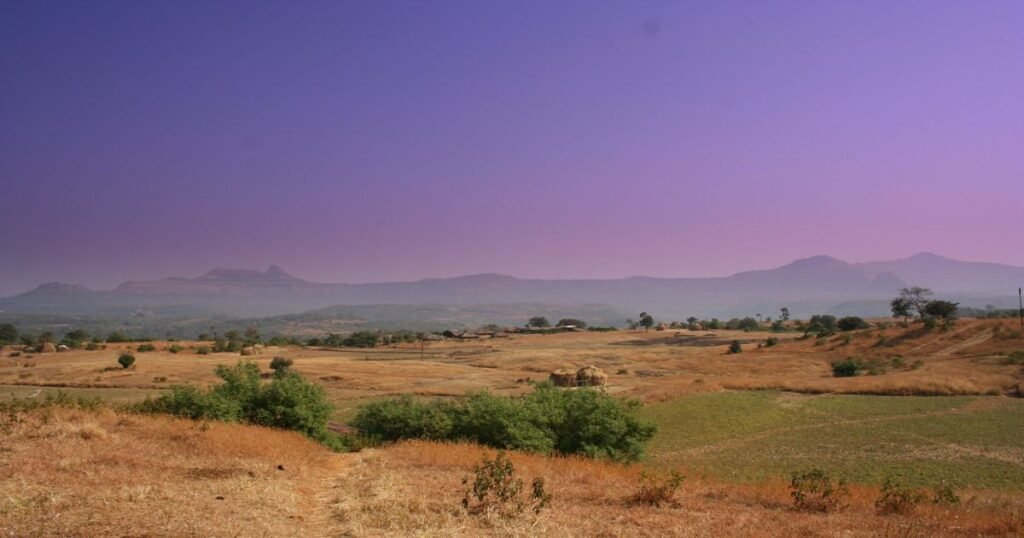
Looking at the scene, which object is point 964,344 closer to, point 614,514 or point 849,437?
point 849,437

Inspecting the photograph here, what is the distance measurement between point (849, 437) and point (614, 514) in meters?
30.1

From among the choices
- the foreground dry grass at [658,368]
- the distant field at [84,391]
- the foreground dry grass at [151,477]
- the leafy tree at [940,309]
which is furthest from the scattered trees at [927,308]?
the distant field at [84,391]

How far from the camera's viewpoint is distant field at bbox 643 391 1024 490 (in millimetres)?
26844

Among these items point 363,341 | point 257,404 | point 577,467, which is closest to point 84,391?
point 257,404

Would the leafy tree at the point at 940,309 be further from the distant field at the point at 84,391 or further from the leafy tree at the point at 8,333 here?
the leafy tree at the point at 8,333

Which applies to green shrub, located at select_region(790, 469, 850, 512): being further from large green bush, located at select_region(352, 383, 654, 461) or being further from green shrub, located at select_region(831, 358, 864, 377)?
green shrub, located at select_region(831, 358, 864, 377)

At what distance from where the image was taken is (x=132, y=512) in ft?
34.0

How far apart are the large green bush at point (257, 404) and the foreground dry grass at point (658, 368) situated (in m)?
24.9

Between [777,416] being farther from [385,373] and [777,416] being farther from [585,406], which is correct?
[385,373]

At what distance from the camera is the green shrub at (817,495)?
13094 millimetres

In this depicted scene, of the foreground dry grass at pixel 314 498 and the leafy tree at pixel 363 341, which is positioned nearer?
the foreground dry grass at pixel 314 498

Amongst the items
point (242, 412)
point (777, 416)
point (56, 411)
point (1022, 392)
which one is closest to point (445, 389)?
point (777, 416)

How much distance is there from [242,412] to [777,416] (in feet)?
118

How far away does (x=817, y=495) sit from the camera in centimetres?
1377
